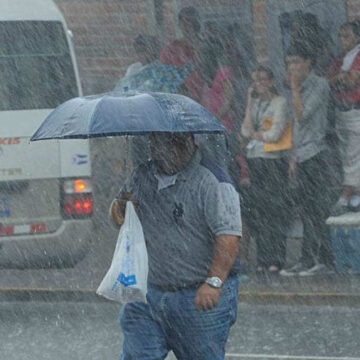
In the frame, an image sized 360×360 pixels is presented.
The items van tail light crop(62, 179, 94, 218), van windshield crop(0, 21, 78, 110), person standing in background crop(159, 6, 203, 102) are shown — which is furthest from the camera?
person standing in background crop(159, 6, 203, 102)

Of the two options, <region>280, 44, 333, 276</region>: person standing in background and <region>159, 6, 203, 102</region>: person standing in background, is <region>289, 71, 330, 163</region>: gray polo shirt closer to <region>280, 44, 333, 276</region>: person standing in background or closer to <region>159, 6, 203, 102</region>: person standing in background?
<region>280, 44, 333, 276</region>: person standing in background

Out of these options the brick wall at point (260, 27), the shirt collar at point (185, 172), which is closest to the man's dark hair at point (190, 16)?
the brick wall at point (260, 27)

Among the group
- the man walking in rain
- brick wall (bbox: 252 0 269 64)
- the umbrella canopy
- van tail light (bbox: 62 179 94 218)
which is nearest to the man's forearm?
the man walking in rain

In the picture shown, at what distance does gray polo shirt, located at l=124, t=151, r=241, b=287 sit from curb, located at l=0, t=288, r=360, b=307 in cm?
487

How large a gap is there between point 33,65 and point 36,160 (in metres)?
1.00

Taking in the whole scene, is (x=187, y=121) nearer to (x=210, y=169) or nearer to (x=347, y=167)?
(x=210, y=169)

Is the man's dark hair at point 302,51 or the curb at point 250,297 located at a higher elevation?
the man's dark hair at point 302,51

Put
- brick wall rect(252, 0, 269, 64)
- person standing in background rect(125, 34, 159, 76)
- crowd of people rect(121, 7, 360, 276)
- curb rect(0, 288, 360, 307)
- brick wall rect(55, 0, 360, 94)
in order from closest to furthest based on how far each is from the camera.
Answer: curb rect(0, 288, 360, 307) < crowd of people rect(121, 7, 360, 276) < person standing in background rect(125, 34, 159, 76) < brick wall rect(252, 0, 269, 64) < brick wall rect(55, 0, 360, 94)

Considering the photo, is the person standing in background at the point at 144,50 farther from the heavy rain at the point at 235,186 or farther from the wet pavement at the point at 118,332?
the wet pavement at the point at 118,332

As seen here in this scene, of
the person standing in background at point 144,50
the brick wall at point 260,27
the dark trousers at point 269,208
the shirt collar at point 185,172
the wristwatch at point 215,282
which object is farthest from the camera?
the brick wall at point 260,27

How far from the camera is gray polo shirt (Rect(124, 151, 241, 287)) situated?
16.7 ft

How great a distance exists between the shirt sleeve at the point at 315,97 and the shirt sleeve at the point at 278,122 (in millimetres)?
228

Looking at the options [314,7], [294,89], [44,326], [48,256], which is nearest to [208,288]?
[44,326]

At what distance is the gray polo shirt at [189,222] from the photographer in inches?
200
